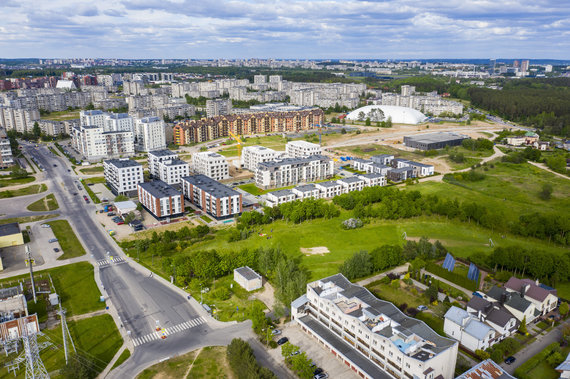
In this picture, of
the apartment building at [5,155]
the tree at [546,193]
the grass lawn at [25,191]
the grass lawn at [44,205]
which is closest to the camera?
the grass lawn at [44,205]

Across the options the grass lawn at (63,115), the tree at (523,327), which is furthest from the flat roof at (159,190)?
the grass lawn at (63,115)

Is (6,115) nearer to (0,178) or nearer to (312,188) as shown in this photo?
(0,178)

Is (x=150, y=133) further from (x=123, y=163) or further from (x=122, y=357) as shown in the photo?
(x=122, y=357)

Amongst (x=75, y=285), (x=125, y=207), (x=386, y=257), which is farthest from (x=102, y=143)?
(x=386, y=257)

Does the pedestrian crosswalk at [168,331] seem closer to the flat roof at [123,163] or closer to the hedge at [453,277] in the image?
the hedge at [453,277]

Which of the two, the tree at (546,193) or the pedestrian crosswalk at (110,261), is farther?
the tree at (546,193)

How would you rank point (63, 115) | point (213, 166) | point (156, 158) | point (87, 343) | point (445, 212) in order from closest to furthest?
1. point (87, 343)
2. point (445, 212)
3. point (156, 158)
4. point (213, 166)
5. point (63, 115)

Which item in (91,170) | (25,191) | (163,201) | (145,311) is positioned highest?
(163,201)
